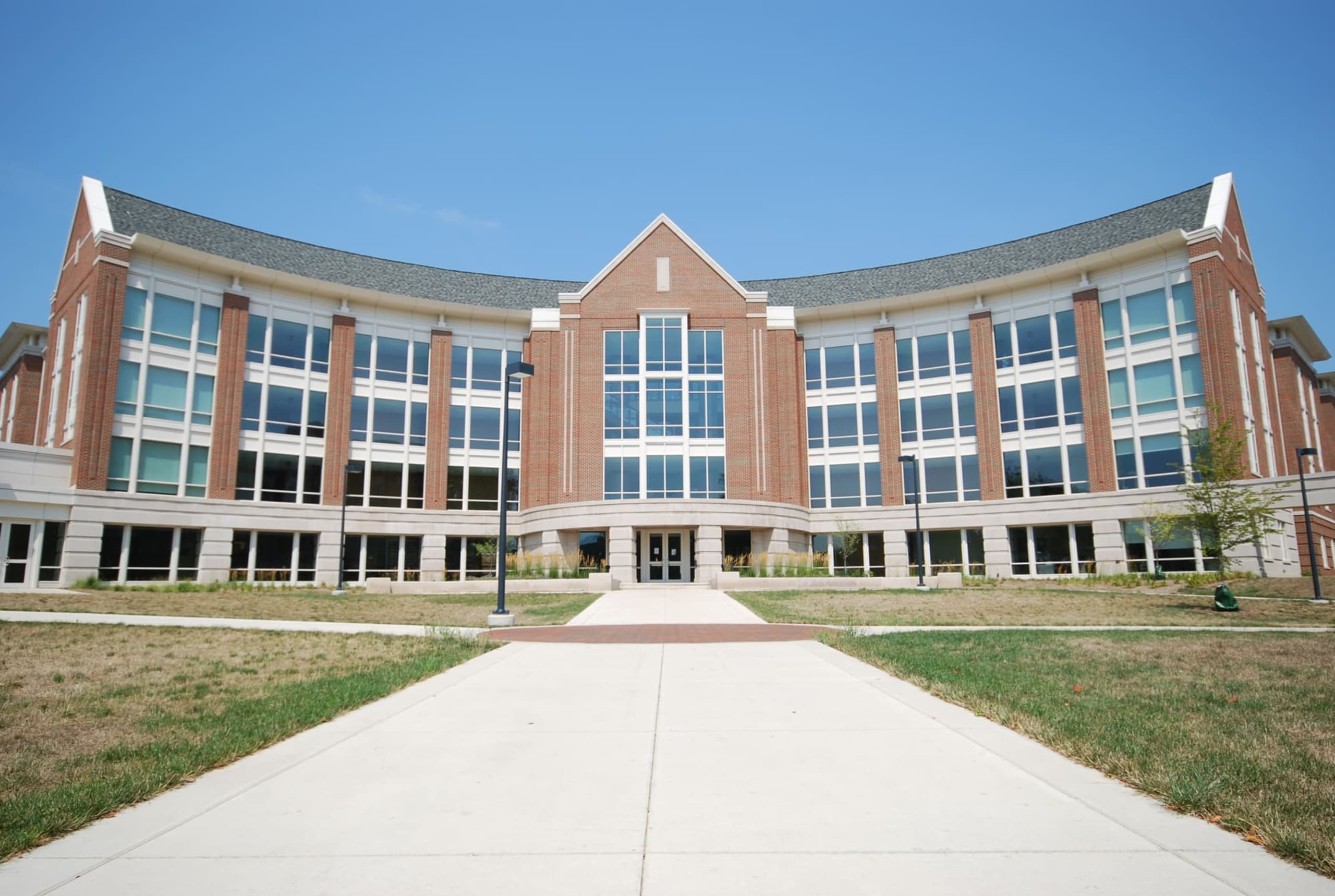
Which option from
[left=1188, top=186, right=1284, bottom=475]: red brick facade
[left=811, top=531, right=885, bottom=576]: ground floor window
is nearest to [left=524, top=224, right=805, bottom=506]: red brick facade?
[left=811, top=531, right=885, bottom=576]: ground floor window

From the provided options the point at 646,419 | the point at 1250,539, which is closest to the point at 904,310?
the point at 646,419

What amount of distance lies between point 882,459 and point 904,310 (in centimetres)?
774

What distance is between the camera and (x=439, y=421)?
4091cm

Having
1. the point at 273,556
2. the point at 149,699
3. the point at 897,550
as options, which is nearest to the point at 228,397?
the point at 273,556

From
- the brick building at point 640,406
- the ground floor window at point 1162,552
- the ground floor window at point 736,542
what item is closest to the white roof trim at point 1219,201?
the brick building at point 640,406

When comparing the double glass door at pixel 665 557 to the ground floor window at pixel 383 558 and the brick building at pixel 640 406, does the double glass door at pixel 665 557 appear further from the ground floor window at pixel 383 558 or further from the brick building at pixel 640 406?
the ground floor window at pixel 383 558

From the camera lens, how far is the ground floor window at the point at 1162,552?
3256 centimetres

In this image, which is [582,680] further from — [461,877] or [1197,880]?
[1197,880]

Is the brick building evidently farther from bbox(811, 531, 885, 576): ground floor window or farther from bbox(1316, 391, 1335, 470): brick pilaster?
bbox(1316, 391, 1335, 470): brick pilaster

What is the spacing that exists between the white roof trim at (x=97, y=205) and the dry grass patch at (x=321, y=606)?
15211mm

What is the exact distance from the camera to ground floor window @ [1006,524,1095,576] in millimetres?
35750

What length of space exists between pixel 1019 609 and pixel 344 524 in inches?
1021

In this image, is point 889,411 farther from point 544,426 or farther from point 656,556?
point 544,426

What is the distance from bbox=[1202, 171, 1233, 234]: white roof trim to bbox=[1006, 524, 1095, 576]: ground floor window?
13511 mm
